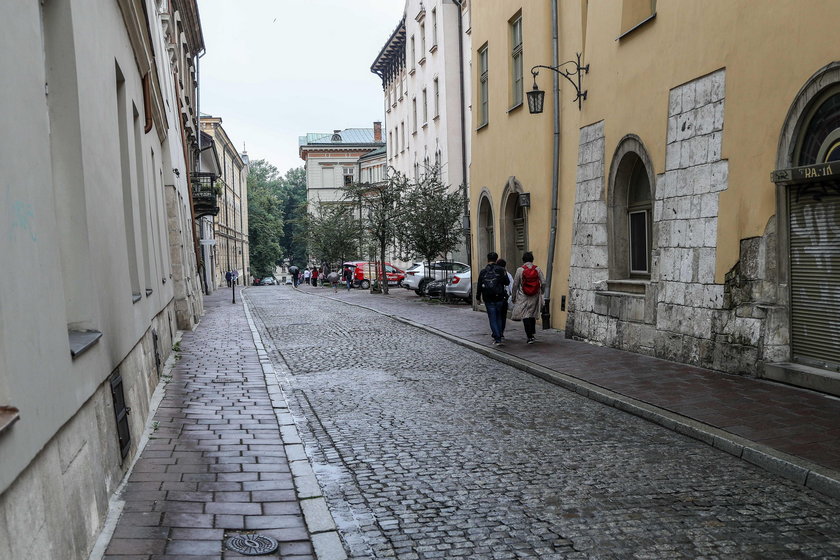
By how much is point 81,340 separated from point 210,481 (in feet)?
4.87

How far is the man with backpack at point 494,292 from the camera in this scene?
14625 millimetres

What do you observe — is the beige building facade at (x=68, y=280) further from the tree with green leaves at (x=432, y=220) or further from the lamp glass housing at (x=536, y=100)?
the tree with green leaves at (x=432, y=220)

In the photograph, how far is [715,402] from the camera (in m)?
8.40

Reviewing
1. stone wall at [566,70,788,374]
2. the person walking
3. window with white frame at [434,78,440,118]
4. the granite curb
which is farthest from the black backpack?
window with white frame at [434,78,440,118]

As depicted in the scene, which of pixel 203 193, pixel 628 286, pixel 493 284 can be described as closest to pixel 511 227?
pixel 493 284

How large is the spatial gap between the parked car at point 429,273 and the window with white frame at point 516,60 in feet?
35.2

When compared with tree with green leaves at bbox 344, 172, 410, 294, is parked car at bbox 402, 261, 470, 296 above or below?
below

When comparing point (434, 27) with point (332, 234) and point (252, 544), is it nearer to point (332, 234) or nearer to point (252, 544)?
point (332, 234)

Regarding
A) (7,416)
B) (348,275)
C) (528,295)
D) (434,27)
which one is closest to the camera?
(7,416)

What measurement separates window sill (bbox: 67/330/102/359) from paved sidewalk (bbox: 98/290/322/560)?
105cm

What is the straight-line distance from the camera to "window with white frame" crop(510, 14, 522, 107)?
63.8 feet

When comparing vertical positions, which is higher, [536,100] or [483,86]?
[483,86]

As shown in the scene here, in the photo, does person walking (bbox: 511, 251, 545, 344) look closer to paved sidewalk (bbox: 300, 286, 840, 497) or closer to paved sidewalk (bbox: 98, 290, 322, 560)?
paved sidewalk (bbox: 300, 286, 840, 497)

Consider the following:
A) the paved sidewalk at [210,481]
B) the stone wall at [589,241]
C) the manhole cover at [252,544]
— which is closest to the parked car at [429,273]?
the stone wall at [589,241]
